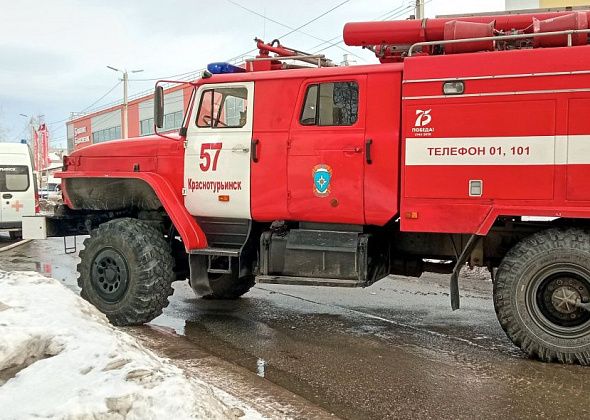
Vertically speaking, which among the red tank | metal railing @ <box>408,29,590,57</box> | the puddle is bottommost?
the puddle

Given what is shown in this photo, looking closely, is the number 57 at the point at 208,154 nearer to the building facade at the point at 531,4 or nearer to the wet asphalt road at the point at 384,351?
the wet asphalt road at the point at 384,351

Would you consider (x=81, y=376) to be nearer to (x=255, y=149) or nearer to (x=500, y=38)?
(x=255, y=149)

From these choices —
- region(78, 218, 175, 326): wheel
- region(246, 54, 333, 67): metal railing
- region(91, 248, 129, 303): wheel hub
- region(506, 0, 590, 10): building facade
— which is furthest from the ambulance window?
region(506, 0, 590, 10): building facade

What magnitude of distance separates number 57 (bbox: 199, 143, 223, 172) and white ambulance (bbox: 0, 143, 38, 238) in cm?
1048

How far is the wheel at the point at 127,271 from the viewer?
6.32 metres

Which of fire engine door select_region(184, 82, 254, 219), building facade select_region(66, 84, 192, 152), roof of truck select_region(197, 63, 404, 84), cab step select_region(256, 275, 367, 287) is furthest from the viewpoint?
building facade select_region(66, 84, 192, 152)

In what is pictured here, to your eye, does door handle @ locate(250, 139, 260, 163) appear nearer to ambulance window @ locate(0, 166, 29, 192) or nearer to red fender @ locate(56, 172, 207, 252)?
red fender @ locate(56, 172, 207, 252)

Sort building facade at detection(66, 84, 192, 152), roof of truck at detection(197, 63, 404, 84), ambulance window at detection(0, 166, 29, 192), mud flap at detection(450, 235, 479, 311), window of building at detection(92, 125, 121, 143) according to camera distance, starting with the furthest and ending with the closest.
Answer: window of building at detection(92, 125, 121, 143), building facade at detection(66, 84, 192, 152), ambulance window at detection(0, 166, 29, 192), roof of truck at detection(197, 63, 404, 84), mud flap at detection(450, 235, 479, 311)

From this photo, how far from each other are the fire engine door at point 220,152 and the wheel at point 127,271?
0.60 metres

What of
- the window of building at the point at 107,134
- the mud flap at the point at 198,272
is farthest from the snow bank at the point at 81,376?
the window of building at the point at 107,134

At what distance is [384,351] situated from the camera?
550cm

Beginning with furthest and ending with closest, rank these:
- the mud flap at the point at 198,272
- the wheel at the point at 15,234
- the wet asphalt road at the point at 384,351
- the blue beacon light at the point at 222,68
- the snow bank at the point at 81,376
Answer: the wheel at the point at 15,234 → the blue beacon light at the point at 222,68 → the mud flap at the point at 198,272 → the wet asphalt road at the point at 384,351 → the snow bank at the point at 81,376

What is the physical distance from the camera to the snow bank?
2.79 m

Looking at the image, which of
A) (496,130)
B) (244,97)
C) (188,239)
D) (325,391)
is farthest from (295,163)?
(325,391)
